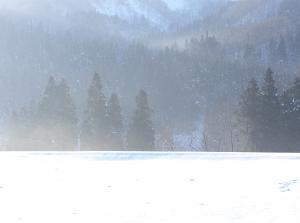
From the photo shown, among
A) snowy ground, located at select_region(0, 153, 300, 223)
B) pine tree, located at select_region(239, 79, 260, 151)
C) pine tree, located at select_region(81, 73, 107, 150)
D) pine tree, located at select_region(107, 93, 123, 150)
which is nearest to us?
snowy ground, located at select_region(0, 153, 300, 223)

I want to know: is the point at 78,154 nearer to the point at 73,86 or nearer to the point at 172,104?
the point at 172,104

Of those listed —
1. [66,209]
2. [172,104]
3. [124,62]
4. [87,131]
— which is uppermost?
[124,62]

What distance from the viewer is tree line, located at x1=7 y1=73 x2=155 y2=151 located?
43.2m

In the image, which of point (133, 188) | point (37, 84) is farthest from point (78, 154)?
point (37, 84)

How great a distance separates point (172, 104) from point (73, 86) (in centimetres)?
3036

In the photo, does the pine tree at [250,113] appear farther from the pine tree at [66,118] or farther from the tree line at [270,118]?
the pine tree at [66,118]

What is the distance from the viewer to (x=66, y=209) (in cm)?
1111

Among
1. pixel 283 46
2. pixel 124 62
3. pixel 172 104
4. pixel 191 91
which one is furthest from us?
pixel 283 46

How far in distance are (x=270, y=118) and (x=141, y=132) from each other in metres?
10.4

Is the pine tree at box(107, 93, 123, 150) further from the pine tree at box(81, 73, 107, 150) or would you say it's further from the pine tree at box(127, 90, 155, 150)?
the pine tree at box(127, 90, 155, 150)

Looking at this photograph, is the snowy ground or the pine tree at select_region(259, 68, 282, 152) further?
the pine tree at select_region(259, 68, 282, 152)

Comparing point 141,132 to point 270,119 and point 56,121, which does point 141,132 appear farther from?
point 270,119


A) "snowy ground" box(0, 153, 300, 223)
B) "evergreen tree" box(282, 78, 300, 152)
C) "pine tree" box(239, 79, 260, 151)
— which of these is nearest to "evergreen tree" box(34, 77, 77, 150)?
"pine tree" box(239, 79, 260, 151)

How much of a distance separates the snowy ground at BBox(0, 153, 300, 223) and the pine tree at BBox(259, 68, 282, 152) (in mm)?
20320
